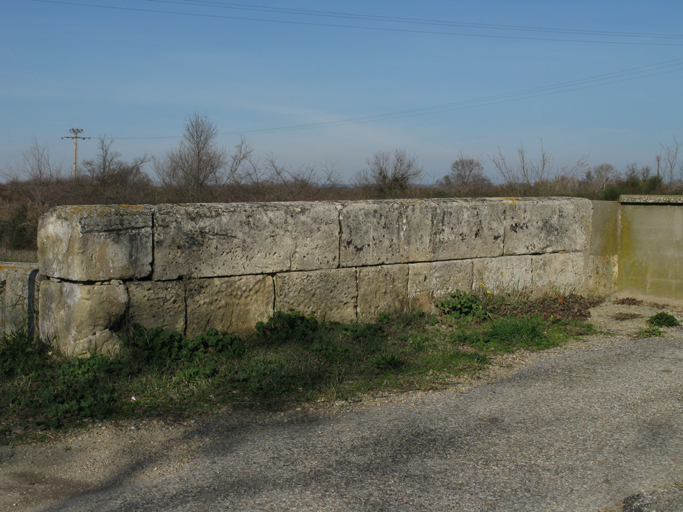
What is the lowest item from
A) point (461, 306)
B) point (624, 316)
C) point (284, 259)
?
point (624, 316)

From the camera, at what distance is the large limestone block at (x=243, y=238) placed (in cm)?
488

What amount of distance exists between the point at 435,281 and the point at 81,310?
3699 mm

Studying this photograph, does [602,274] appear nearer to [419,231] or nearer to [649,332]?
[649,332]

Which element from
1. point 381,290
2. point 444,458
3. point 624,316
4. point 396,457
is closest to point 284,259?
point 381,290

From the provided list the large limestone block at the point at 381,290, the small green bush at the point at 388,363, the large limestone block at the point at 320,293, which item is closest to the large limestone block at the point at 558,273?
the large limestone block at the point at 381,290

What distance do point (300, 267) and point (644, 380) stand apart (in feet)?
10.4

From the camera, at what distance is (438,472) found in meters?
2.91

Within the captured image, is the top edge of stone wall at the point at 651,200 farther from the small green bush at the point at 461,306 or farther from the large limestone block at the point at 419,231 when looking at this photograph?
the small green bush at the point at 461,306

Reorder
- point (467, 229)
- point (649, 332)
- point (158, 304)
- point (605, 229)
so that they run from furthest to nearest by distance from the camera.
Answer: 1. point (605, 229)
2. point (467, 229)
3. point (649, 332)
4. point (158, 304)

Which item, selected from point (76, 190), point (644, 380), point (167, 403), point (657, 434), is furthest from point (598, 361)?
point (76, 190)

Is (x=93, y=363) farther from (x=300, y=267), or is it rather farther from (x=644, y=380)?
(x=644, y=380)

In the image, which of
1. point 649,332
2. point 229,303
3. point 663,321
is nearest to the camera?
point 229,303

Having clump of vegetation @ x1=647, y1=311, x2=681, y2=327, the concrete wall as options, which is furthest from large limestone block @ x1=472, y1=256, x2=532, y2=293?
the concrete wall

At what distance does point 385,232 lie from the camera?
236 inches
